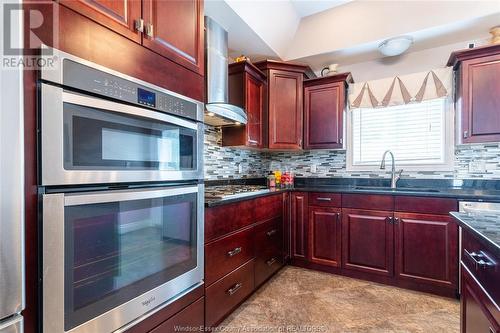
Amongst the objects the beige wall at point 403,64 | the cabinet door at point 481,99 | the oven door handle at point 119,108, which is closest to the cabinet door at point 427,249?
the cabinet door at point 481,99

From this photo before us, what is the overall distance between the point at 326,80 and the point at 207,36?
1594mm

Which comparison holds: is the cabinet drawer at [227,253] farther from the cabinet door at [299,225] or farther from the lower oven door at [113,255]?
the cabinet door at [299,225]

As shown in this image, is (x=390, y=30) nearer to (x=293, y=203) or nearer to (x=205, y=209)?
(x=293, y=203)

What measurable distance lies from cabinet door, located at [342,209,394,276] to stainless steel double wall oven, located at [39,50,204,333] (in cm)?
177

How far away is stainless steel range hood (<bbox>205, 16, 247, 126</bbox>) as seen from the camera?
190cm

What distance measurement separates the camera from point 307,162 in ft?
11.1

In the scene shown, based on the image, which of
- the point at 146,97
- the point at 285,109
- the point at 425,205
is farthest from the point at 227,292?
the point at 285,109

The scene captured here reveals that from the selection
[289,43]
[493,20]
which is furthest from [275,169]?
[493,20]

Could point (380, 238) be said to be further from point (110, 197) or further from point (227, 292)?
point (110, 197)

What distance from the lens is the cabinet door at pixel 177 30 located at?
118 cm

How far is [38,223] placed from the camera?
789mm

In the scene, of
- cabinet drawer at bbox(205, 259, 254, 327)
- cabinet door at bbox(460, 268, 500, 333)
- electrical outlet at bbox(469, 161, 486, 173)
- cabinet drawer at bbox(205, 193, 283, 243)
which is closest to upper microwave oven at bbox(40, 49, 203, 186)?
cabinet drawer at bbox(205, 193, 283, 243)

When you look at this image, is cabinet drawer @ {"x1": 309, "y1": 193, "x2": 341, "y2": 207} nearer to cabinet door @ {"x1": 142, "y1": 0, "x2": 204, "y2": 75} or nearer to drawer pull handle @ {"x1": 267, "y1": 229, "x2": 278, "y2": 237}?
drawer pull handle @ {"x1": 267, "y1": 229, "x2": 278, "y2": 237}

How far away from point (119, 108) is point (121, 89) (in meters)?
0.08
